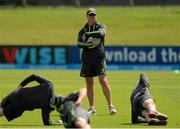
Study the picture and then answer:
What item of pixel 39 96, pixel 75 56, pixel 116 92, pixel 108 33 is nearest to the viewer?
pixel 39 96

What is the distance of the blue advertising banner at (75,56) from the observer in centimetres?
3403

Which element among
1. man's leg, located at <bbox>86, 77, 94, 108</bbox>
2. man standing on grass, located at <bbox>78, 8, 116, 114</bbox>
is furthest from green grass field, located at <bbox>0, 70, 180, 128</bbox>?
man standing on grass, located at <bbox>78, 8, 116, 114</bbox>

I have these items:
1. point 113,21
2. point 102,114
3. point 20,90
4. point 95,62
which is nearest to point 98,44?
point 95,62

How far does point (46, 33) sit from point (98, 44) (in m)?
35.0

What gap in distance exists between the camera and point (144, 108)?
14.8 meters

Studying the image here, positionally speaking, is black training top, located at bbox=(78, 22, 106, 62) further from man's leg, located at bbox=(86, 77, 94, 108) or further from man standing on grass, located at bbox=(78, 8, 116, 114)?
man's leg, located at bbox=(86, 77, 94, 108)

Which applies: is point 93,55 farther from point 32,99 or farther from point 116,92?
point 116,92

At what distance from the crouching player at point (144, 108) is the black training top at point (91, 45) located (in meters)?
1.68

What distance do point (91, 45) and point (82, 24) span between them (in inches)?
1467

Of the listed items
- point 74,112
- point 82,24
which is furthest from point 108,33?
point 74,112

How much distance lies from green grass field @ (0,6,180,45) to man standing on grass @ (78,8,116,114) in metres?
30.8

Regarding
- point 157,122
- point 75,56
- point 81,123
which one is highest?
point 75,56

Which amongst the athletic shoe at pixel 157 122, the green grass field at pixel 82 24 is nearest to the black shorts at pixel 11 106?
the athletic shoe at pixel 157 122

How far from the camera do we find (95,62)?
661 inches
